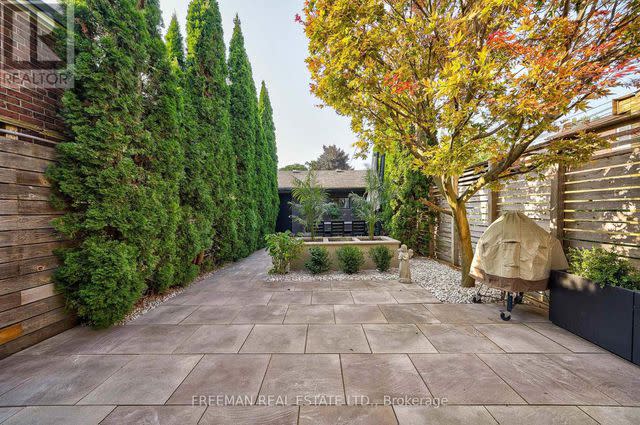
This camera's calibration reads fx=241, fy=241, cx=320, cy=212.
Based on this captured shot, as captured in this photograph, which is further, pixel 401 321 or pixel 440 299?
pixel 440 299

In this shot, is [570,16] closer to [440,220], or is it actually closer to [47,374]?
[440,220]

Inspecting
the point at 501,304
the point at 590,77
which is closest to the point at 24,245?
the point at 501,304

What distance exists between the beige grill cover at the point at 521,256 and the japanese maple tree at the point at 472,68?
98cm

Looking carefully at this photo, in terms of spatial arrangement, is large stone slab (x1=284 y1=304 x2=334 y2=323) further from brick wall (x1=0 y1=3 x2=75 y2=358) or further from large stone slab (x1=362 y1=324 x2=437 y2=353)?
brick wall (x1=0 y1=3 x2=75 y2=358)

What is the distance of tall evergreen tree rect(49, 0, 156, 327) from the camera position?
293 cm

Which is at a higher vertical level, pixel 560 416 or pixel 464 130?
pixel 464 130

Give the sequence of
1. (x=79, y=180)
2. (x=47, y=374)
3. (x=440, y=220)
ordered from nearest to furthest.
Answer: (x=47, y=374), (x=79, y=180), (x=440, y=220)

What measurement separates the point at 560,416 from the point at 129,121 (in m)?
5.39

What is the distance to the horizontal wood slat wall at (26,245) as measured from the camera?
8.05 ft

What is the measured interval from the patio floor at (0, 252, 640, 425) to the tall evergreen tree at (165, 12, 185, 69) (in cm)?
548

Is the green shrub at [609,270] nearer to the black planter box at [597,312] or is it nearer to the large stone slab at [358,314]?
the black planter box at [597,312]

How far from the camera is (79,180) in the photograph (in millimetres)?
2979

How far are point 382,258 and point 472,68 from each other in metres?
4.03

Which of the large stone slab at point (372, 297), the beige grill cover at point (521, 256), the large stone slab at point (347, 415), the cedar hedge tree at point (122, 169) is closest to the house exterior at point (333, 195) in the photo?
the cedar hedge tree at point (122, 169)
